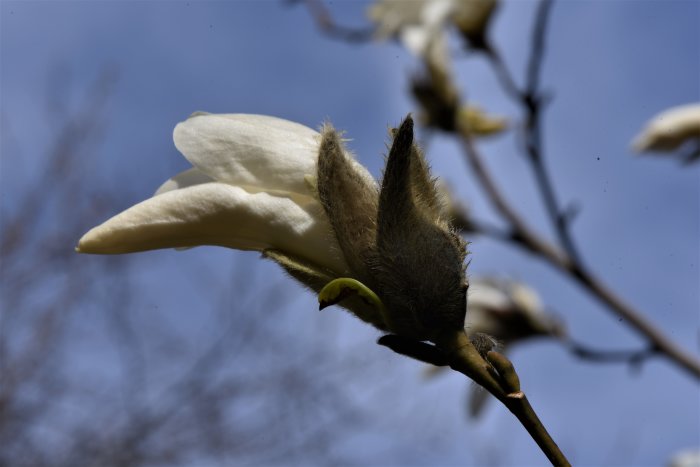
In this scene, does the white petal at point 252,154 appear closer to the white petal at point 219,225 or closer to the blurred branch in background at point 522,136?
the white petal at point 219,225

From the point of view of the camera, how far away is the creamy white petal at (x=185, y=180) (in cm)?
66

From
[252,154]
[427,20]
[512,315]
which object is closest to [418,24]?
[427,20]

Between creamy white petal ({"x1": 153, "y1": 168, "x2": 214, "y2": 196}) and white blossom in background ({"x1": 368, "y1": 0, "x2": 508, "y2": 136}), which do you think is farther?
white blossom in background ({"x1": 368, "y1": 0, "x2": 508, "y2": 136})

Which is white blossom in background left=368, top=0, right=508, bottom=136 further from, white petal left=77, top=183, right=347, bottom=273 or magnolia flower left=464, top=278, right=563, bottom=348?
white petal left=77, top=183, right=347, bottom=273

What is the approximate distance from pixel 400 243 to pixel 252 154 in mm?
131

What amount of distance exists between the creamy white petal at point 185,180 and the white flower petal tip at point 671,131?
1.03 metres

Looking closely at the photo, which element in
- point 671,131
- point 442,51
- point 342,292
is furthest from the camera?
point 442,51

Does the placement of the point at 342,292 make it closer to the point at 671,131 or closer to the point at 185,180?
the point at 185,180

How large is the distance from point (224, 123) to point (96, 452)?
304 centimetres

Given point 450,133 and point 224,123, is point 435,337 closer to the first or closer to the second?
point 224,123

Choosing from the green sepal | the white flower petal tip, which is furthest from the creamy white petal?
the white flower petal tip

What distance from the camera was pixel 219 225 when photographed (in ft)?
2.10

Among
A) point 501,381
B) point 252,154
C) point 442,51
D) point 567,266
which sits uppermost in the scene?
point 442,51

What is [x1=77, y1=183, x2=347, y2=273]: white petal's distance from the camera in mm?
618
